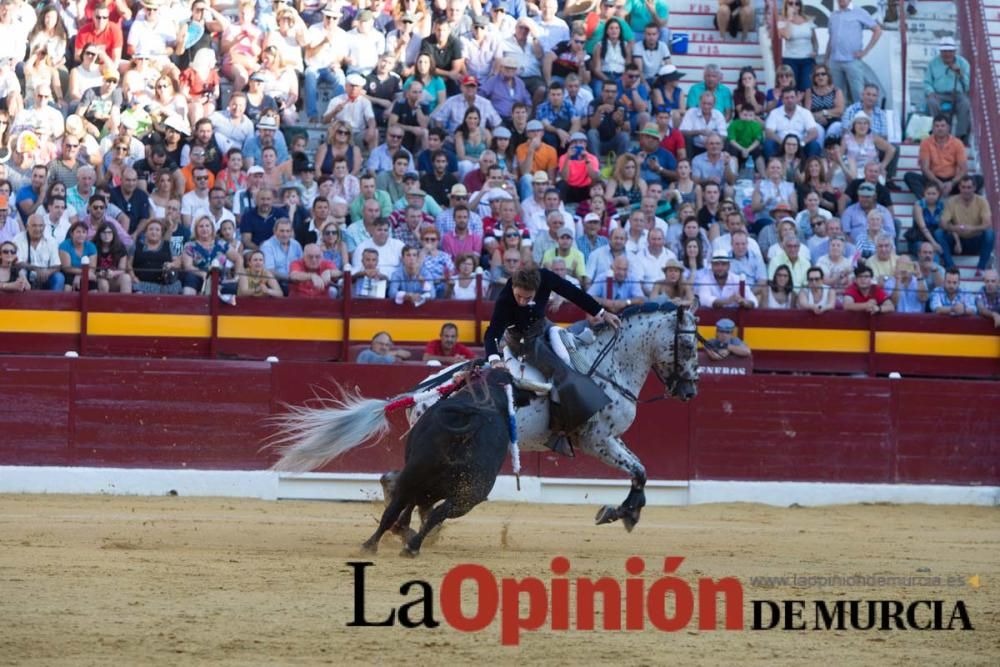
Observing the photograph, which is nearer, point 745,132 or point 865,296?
point 865,296

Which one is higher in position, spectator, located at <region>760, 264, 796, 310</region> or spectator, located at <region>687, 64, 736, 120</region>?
spectator, located at <region>687, 64, 736, 120</region>

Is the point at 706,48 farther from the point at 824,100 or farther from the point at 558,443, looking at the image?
the point at 558,443

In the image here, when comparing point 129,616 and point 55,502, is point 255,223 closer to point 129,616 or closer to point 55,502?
point 55,502

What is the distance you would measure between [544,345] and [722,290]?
5527 mm

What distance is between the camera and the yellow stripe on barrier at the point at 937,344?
16375 mm

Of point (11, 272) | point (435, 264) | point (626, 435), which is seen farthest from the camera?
point (435, 264)

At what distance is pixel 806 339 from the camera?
1622 centimetres

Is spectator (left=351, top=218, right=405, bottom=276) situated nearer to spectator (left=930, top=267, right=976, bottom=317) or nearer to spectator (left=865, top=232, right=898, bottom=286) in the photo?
spectator (left=865, top=232, right=898, bottom=286)

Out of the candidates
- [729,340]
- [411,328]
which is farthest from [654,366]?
[411,328]

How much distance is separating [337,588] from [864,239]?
31.9ft

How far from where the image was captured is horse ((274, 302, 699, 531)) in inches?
406

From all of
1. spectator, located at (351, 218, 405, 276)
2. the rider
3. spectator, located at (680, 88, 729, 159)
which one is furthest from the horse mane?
spectator, located at (680, 88, 729, 159)

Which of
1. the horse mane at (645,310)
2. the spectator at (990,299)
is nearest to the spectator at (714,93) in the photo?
the spectator at (990,299)

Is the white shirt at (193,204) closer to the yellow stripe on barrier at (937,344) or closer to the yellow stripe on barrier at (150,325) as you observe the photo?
the yellow stripe on barrier at (150,325)
